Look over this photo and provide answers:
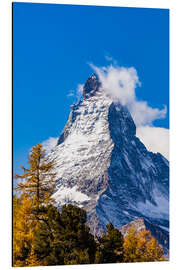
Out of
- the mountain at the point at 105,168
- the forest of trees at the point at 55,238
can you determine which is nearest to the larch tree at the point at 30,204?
the forest of trees at the point at 55,238

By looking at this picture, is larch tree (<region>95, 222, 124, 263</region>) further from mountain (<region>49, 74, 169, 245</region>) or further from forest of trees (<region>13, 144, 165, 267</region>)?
mountain (<region>49, 74, 169, 245</region>)

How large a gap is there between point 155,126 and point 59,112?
197cm

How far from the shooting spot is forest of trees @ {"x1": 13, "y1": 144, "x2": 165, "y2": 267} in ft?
25.6

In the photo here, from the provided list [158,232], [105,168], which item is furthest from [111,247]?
[105,168]

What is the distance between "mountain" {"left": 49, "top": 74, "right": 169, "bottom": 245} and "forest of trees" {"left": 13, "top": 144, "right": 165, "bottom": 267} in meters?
1.01

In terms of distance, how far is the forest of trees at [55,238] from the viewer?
782cm

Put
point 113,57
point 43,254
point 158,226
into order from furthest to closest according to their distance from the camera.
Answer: point 158,226
point 113,57
point 43,254

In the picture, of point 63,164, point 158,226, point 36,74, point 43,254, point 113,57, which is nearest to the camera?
point 43,254

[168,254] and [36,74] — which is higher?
[36,74]

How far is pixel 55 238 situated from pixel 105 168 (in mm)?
8442

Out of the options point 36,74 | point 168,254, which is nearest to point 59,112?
point 36,74

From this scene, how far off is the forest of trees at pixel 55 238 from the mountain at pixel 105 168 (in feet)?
3.32

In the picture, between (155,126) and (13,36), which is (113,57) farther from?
(13,36)
